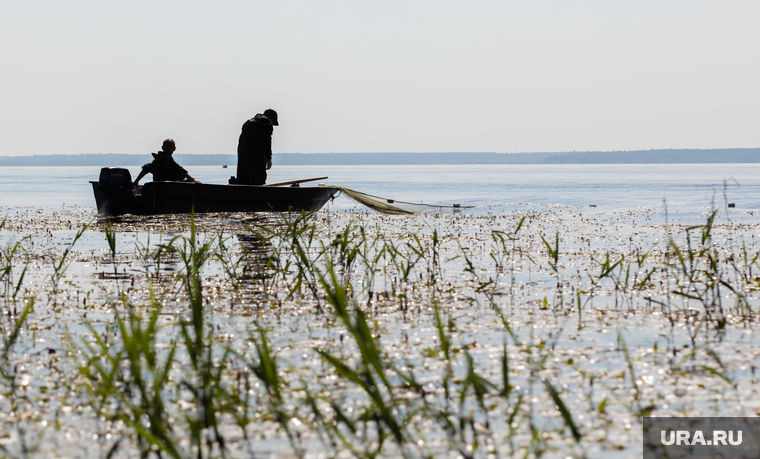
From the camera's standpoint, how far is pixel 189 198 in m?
17.0

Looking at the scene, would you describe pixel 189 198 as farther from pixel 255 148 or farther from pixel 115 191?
pixel 255 148

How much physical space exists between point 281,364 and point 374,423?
1183 mm

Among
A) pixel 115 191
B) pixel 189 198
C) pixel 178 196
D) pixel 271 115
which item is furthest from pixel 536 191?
pixel 115 191

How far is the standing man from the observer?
17016 millimetres

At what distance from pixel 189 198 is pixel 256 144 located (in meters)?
1.93

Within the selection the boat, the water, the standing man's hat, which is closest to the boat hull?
the boat

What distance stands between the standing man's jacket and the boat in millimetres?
570

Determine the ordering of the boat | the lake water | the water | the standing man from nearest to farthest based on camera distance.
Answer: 1. the lake water
2. the boat
3. the standing man
4. the water

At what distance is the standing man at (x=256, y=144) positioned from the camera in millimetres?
17016

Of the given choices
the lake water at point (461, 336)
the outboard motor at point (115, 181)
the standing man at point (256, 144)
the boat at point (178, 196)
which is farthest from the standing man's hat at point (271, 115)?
the lake water at point (461, 336)

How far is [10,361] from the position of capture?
4848 millimetres

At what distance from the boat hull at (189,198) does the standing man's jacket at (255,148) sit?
0.57 meters

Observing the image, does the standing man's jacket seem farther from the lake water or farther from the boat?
the lake water

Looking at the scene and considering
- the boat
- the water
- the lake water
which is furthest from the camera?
the water
